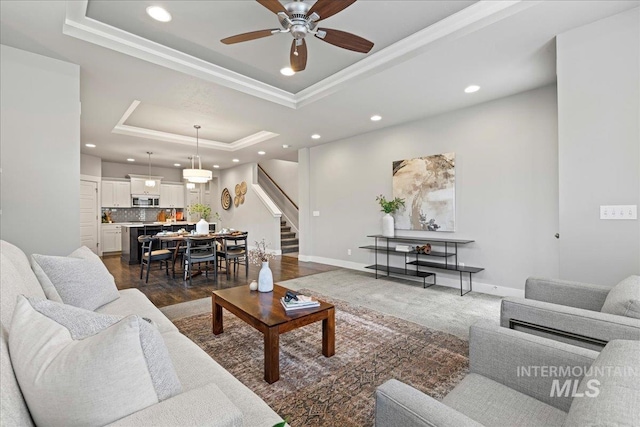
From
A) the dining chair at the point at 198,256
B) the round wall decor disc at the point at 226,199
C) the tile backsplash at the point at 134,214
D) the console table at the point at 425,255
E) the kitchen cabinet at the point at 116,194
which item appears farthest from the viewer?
the round wall decor disc at the point at 226,199

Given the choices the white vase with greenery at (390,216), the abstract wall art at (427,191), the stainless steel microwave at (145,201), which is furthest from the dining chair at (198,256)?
the stainless steel microwave at (145,201)

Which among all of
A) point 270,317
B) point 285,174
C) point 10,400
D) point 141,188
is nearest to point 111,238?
point 141,188

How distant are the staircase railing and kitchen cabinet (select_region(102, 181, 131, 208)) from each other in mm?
3999

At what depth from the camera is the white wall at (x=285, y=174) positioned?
10127 millimetres

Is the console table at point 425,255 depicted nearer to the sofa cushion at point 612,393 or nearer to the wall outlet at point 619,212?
the wall outlet at point 619,212

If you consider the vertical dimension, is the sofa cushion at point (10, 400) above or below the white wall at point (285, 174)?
below

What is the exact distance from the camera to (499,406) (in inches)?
45.4

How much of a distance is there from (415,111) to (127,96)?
407 centimetres

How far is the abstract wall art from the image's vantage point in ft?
15.0

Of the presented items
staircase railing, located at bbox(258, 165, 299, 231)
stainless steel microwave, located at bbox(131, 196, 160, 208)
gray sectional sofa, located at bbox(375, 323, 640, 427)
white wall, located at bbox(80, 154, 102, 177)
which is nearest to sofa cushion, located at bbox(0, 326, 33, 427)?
gray sectional sofa, located at bbox(375, 323, 640, 427)

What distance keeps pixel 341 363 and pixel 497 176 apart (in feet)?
11.2

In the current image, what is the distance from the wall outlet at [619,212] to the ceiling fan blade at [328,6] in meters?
2.56

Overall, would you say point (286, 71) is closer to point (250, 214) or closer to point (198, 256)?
point (198, 256)

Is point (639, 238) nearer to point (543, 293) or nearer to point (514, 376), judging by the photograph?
point (543, 293)
